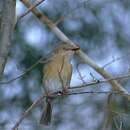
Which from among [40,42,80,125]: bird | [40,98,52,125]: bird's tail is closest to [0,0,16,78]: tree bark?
[40,42,80,125]: bird

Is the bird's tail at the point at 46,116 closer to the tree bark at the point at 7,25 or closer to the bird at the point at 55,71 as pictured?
the bird at the point at 55,71

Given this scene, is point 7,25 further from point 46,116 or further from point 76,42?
point 76,42

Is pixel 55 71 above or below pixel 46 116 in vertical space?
above

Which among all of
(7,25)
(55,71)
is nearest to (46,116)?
(55,71)

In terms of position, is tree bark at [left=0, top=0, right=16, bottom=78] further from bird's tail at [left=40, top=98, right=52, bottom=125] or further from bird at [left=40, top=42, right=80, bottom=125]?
bird's tail at [left=40, top=98, right=52, bottom=125]

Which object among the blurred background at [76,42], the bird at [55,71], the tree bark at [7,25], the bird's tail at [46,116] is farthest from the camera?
the blurred background at [76,42]

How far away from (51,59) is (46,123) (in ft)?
1.20

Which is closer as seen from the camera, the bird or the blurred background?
the bird

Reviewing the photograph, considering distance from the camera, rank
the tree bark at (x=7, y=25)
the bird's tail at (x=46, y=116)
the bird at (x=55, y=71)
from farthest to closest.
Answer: the bird's tail at (x=46, y=116) → the bird at (x=55, y=71) → the tree bark at (x=7, y=25)

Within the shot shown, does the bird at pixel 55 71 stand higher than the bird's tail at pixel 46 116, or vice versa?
the bird at pixel 55 71

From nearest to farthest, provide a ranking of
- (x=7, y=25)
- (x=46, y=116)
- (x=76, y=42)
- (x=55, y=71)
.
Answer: (x=7, y=25), (x=46, y=116), (x=55, y=71), (x=76, y=42)

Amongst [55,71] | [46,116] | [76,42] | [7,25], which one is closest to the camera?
[7,25]

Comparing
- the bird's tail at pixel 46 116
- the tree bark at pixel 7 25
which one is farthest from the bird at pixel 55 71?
the tree bark at pixel 7 25

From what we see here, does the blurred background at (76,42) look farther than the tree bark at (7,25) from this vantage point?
Yes
